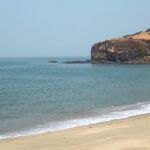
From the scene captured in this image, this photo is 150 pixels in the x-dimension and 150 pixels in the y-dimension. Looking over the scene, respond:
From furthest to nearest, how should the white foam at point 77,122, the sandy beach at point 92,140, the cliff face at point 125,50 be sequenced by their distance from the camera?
the cliff face at point 125,50 < the white foam at point 77,122 < the sandy beach at point 92,140

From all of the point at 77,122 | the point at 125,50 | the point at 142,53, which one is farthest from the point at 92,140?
the point at 142,53

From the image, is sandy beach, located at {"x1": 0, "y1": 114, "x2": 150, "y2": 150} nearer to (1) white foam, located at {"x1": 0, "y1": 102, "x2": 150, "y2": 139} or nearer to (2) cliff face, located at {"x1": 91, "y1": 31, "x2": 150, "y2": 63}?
(1) white foam, located at {"x1": 0, "y1": 102, "x2": 150, "y2": 139}

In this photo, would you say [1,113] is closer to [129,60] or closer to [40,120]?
[40,120]

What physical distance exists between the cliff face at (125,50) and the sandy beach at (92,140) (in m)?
102

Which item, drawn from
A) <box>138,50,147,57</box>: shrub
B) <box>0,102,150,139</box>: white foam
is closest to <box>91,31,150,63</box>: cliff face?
<box>138,50,147,57</box>: shrub

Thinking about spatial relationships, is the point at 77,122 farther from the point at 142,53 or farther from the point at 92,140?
the point at 142,53

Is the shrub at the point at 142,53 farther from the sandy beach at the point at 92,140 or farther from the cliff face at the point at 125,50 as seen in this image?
the sandy beach at the point at 92,140

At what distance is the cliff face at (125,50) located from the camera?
385ft

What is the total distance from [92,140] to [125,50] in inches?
4098

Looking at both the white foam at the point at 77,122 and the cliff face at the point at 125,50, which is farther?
the cliff face at the point at 125,50

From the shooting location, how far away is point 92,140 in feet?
46.6

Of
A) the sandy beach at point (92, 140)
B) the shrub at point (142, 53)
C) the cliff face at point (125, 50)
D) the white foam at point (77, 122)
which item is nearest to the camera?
the sandy beach at point (92, 140)

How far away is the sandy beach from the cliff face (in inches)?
4002

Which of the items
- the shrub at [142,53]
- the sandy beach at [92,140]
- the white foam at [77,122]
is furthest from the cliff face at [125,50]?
the sandy beach at [92,140]
